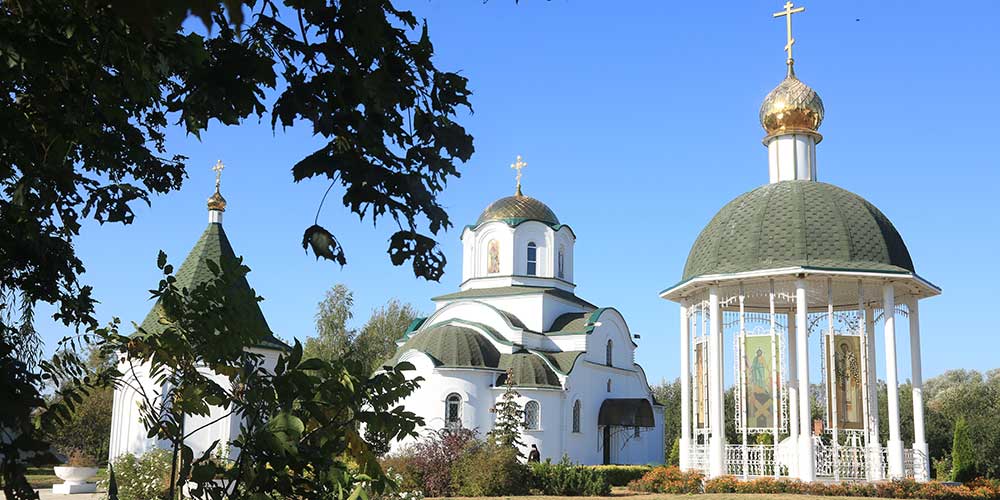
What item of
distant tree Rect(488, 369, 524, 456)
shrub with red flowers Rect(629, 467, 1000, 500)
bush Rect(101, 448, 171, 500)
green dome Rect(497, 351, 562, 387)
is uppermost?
green dome Rect(497, 351, 562, 387)

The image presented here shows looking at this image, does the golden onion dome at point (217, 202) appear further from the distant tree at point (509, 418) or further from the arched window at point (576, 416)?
the arched window at point (576, 416)

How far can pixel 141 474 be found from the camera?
15.0m

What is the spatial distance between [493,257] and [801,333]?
18678mm

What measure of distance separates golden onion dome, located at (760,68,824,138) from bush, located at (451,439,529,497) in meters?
9.34

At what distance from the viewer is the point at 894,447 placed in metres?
16.3

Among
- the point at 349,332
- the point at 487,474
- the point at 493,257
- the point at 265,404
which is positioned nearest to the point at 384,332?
the point at 349,332

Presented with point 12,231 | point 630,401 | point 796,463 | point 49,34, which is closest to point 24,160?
point 12,231

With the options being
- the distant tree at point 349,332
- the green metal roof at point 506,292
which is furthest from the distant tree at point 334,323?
the green metal roof at point 506,292

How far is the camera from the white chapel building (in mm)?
28578

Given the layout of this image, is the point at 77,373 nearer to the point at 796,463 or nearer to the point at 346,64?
the point at 346,64

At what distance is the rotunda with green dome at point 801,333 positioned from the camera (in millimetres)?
16562

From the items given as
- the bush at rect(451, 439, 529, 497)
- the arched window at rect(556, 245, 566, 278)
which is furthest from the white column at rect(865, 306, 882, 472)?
the arched window at rect(556, 245, 566, 278)

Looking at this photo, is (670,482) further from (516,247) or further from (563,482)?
(516,247)

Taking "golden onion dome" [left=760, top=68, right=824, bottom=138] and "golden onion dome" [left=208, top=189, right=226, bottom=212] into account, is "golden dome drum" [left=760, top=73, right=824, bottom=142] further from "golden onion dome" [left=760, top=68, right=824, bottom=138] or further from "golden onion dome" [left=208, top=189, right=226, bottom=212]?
"golden onion dome" [left=208, top=189, right=226, bottom=212]
